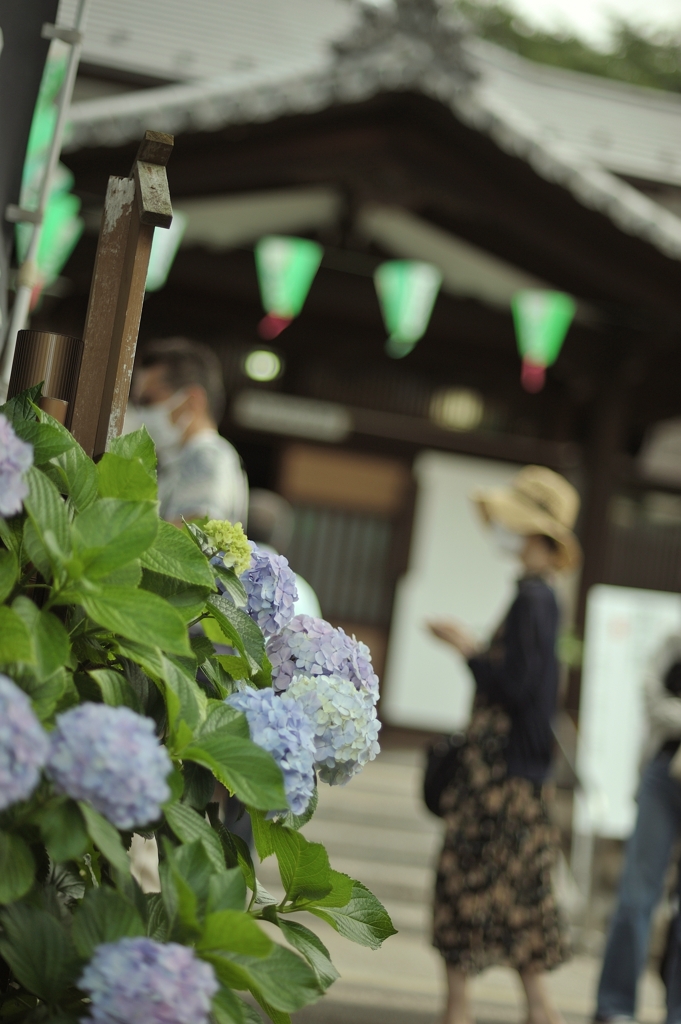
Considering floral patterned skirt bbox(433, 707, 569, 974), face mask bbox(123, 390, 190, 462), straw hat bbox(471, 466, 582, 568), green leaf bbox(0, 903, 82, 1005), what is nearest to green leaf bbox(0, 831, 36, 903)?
green leaf bbox(0, 903, 82, 1005)

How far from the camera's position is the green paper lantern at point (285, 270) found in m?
6.67

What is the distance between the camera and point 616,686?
6789mm

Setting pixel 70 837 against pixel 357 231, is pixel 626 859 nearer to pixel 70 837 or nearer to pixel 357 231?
pixel 70 837

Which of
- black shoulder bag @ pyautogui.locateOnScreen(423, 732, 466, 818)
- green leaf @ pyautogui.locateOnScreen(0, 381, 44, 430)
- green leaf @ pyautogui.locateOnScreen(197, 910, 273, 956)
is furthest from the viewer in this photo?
black shoulder bag @ pyautogui.locateOnScreen(423, 732, 466, 818)

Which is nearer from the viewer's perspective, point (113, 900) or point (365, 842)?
point (113, 900)

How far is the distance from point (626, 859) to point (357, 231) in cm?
474

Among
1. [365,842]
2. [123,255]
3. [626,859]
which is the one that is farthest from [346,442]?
[123,255]

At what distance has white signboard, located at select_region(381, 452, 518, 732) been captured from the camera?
7809 millimetres

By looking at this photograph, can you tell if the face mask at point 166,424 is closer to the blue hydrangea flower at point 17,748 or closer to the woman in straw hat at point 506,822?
the woman in straw hat at point 506,822

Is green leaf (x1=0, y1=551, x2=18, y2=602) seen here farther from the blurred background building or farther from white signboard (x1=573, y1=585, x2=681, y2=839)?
white signboard (x1=573, y1=585, x2=681, y2=839)

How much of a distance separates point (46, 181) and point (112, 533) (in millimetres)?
1239

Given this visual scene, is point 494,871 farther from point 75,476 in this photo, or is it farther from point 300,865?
point 75,476

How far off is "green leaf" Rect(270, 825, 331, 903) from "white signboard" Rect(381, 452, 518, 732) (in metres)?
6.60

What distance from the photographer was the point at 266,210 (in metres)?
7.21
